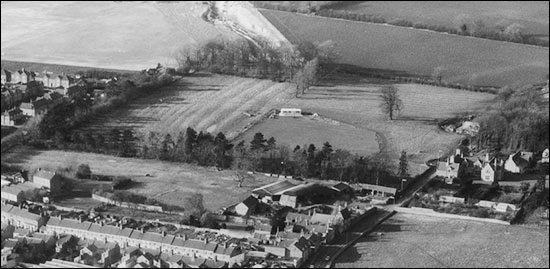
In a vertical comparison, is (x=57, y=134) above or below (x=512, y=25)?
below

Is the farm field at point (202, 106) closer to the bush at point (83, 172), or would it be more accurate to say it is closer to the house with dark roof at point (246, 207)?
the bush at point (83, 172)

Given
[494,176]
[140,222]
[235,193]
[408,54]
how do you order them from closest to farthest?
[140,222], [235,193], [494,176], [408,54]

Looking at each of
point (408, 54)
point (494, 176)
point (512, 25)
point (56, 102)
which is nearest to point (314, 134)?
point (494, 176)

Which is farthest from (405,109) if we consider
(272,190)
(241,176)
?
(272,190)

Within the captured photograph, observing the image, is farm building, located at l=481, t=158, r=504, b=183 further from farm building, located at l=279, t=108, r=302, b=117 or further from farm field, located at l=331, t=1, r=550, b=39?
farm field, located at l=331, t=1, r=550, b=39

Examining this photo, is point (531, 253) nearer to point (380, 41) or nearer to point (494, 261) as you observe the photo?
point (494, 261)

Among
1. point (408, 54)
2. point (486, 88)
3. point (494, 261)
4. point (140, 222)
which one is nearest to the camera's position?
point (494, 261)

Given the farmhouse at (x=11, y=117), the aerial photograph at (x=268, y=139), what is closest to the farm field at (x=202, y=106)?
the aerial photograph at (x=268, y=139)
